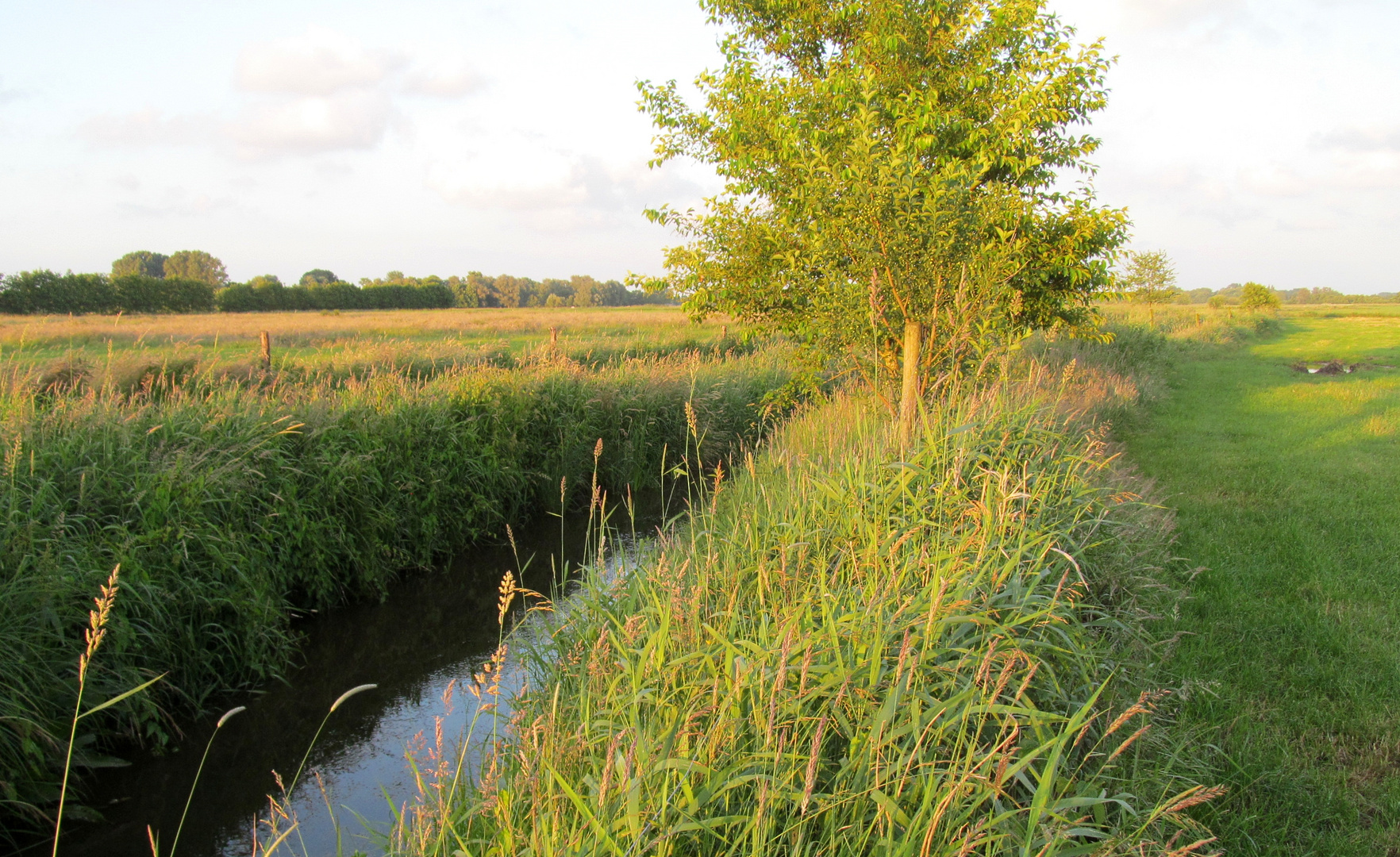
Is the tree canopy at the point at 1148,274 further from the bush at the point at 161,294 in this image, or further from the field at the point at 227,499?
the bush at the point at 161,294

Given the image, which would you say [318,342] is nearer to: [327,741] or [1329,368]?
[327,741]

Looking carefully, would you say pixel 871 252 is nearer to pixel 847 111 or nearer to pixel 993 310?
pixel 993 310

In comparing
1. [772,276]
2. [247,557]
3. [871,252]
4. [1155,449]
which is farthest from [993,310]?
[247,557]

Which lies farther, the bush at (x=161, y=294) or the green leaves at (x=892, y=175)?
the bush at (x=161, y=294)

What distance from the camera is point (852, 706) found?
2.21 m

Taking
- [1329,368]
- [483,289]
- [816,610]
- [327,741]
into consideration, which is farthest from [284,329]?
[483,289]

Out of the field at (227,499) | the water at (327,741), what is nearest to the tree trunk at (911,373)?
the field at (227,499)

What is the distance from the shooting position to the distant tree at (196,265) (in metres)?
74.9

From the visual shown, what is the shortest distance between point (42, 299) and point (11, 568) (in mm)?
53051

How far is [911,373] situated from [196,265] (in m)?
88.5

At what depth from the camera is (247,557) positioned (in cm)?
533

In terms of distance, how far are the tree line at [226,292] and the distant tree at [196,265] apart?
8cm

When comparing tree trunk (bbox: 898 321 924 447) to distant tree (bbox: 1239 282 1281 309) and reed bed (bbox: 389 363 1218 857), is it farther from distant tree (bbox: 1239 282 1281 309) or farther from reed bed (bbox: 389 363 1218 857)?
distant tree (bbox: 1239 282 1281 309)

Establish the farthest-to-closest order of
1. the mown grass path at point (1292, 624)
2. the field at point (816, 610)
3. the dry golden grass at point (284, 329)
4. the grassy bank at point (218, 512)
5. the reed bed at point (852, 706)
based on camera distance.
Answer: the dry golden grass at point (284, 329)
the grassy bank at point (218, 512)
the mown grass path at point (1292, 624)
the field at point (816, 610)
the reed bed at point (852, 706)
